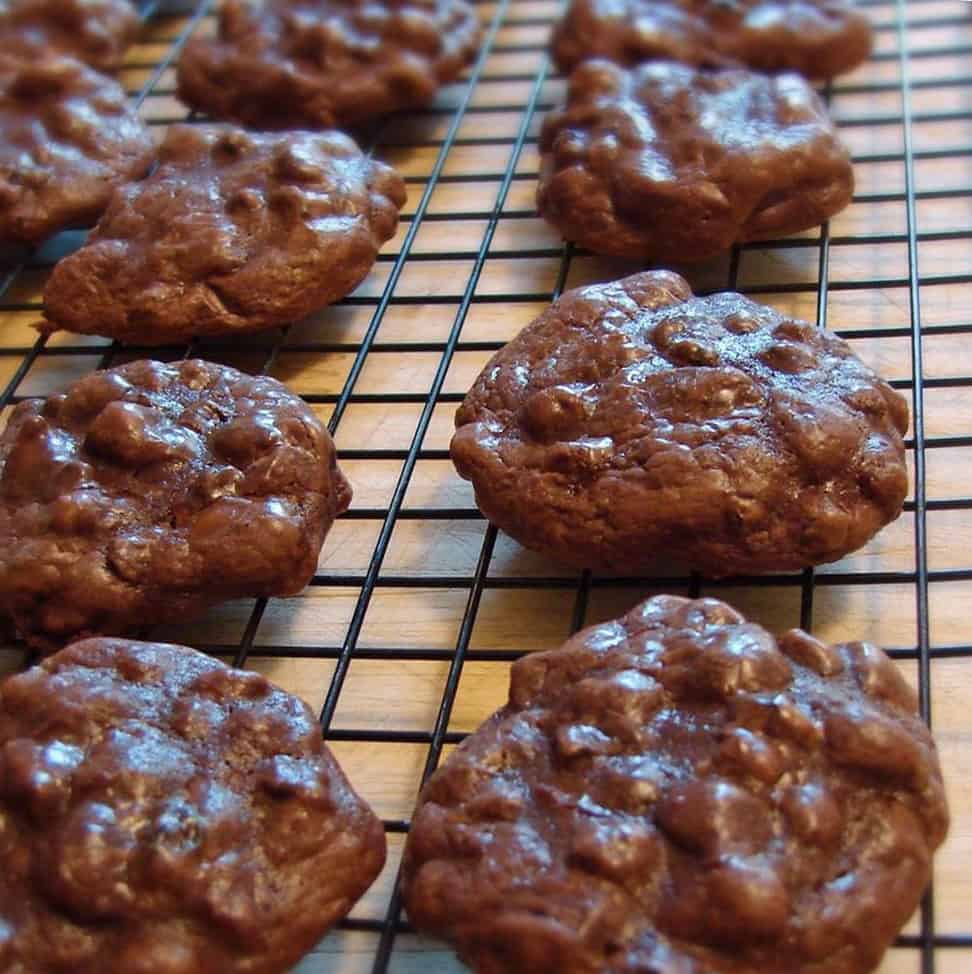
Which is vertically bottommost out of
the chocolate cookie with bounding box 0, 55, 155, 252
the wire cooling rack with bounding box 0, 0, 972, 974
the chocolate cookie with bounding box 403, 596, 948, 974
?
the wire cooling rack with bounding box 0, 0, 972, 974

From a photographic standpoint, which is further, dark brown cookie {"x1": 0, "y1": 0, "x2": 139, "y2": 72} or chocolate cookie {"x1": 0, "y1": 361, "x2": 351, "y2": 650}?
dark brown cookie {"x1": 0, "y1": 0, "x2": 139, "y2": 72}

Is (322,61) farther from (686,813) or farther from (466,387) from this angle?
(686,813)

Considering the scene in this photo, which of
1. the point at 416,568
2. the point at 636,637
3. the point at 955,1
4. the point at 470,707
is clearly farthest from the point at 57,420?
the point at 955,1

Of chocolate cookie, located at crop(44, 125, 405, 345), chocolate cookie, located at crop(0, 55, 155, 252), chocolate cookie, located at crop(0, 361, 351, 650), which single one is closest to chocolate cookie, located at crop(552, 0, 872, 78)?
chocolate cookie, located at crop(44, 125, 405, 345)

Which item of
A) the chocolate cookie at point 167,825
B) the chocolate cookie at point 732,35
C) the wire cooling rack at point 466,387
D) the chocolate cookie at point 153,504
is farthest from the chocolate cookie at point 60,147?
the chocolate cookie at point 167,825

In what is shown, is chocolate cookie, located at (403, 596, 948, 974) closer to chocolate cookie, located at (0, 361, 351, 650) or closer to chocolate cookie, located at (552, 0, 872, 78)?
chocolate cookie, located at (0, 361, 351, 650)

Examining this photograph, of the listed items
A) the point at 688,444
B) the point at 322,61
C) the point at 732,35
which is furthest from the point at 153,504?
the point at 732,35

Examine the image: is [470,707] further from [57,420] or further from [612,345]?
[57,420]
